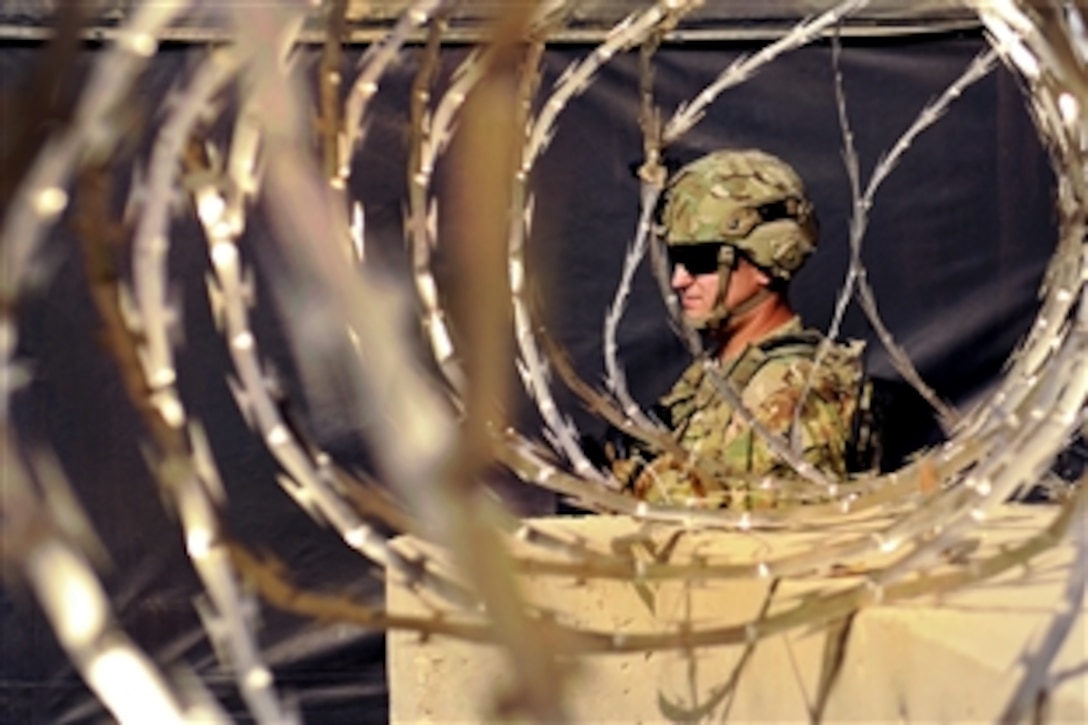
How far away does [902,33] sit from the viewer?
298 cm

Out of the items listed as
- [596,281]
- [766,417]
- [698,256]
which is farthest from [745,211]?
[596,281]

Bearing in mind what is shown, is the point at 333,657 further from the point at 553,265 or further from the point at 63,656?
the point at 553,265

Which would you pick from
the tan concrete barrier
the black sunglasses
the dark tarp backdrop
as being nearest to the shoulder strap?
the black sunglasses

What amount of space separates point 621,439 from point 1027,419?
A: 5.17 feet

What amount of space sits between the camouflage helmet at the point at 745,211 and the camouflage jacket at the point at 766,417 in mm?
102

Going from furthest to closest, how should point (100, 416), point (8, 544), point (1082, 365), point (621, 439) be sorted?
point (100, 416)
point (621, 439)
point (1082, 365)
point (8, 544)

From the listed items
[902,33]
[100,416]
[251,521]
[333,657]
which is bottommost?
[333,657]

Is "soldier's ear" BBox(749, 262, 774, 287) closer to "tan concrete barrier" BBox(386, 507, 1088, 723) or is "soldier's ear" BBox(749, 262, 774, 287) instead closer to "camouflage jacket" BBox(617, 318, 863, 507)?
"camouflage jacket" BBox(617, 318, 863, 507)

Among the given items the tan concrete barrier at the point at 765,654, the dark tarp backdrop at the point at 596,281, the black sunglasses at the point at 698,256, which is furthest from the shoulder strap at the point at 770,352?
the dark tarp backdrop at the point at 596,281

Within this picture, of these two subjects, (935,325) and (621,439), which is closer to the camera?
(621,439)

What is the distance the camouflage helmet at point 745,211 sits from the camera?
212 centimetres

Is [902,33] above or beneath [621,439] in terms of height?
above

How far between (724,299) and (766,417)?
0.59 ft

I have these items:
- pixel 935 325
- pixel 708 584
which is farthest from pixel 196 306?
pixel 708 584
